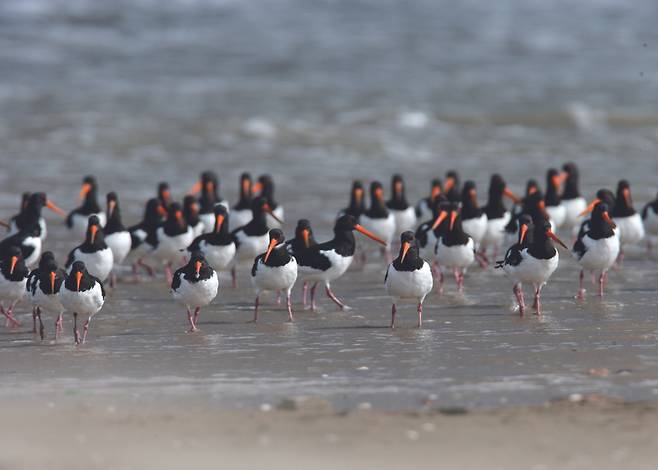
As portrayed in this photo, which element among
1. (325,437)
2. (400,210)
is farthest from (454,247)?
(325,437)

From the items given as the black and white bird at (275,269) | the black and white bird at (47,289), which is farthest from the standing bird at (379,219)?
the black and white bird at (47,289)

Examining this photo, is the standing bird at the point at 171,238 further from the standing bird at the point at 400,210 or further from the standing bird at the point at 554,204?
the standing bird at the point at 554,204

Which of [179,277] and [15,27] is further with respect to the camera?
[15,27]

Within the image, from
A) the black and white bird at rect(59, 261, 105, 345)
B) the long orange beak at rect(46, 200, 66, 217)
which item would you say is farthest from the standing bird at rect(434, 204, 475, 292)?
the long orange beak at rect(46, 200, 66, 217)

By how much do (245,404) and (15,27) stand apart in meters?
23.9

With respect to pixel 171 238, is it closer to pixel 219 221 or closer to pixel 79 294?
pixel 219 221

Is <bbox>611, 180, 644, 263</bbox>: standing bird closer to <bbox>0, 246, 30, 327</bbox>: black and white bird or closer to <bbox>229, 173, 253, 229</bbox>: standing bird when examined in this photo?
<bbox>229, 173, 253, 229</bbox>: standing bird

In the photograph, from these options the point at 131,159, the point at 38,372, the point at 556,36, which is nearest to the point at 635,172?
the point at 131,159

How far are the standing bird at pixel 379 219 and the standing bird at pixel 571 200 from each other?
6.91 feet

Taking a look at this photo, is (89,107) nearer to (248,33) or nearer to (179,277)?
(248,33)

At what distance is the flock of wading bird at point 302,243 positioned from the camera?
358 inches

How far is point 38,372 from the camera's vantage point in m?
7.73

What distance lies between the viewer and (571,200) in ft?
43.7

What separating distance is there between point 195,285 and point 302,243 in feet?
4.76
